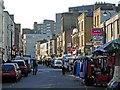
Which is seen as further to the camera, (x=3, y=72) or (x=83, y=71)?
(x=3, y=72)

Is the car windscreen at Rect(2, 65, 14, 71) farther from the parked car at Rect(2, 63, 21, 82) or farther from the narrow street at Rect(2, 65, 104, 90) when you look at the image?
the narrow street at Rect(2, 65, 104, 90)

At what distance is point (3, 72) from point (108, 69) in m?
10.3

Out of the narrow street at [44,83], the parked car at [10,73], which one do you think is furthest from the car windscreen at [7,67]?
the narrow street at [44,83]

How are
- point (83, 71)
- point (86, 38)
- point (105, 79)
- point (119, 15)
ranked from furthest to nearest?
1. point (86, 38)
2. point (119, 15)
3. point (83, 71)
4. point (105, 79)

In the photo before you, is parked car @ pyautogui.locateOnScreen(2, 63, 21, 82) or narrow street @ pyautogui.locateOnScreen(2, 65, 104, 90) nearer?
narrow street @ pyautogui.locateOnScreen(2, 65, 104, 90)

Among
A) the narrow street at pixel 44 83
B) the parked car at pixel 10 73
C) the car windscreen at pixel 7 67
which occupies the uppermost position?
the car windscreen at pixel 7 67

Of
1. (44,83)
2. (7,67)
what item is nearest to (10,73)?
(7,67)

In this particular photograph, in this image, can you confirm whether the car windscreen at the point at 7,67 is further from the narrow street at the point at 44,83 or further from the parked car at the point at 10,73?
the narrow street at the point at 44,83

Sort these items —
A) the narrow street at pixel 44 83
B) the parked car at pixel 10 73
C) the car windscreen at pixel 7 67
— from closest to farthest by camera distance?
the narrow street at pixel 44 83
the parked car at pixel 10 73
the car windscreen at pixel 7 67

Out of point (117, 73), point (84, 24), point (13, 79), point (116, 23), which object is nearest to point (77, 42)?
point (84, 24)

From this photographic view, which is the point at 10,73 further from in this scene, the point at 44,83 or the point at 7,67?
the point at 44,83

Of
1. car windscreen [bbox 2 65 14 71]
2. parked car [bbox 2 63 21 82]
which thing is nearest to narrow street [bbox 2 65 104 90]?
parked car [bbox 2 63 21 82]

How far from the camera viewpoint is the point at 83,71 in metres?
30.0

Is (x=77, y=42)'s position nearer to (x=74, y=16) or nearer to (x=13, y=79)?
(x=74, y=16)
